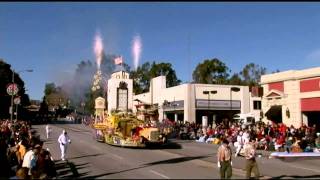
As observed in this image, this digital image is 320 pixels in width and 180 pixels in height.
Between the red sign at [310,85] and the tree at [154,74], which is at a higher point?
the tree at [154,74]

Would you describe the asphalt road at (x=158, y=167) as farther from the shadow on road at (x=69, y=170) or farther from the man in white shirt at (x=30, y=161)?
the man in white shirt at (x=30, y=161)

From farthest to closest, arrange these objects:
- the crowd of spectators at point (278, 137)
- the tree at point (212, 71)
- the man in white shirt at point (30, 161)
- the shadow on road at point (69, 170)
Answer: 1. the tree at point (212, 71)
2. the crowd of spectators at point (278, 137)
3. the shadow on road at point (69, 170)
4. the man in white shirt at point (30, 161)

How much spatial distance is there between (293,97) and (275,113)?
285cm

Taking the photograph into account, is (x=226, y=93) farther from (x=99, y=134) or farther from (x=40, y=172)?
(x=40, y=172)

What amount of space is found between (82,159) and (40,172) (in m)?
9.61

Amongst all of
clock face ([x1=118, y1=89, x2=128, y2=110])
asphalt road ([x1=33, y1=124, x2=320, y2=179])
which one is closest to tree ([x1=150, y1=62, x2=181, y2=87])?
clock face ([x1=118, y1=89, x2=128, y2=110])

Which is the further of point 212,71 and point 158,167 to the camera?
point 212,71

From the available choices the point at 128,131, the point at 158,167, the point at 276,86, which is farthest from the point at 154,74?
the point at 158,167

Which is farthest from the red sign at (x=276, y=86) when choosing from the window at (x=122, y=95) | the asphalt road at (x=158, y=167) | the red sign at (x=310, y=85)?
the asphalt road at (x=158, y=167)

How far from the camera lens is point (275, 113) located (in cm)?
4825

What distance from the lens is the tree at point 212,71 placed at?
10794 cm

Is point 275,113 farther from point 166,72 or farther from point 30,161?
point 166,72

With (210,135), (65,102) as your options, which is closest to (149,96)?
(210,135)

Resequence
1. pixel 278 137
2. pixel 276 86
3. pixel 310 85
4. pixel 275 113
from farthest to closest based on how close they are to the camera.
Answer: pixel 276 86 → pixel 275 113 → pixel 310 85 → pixel 278 137
